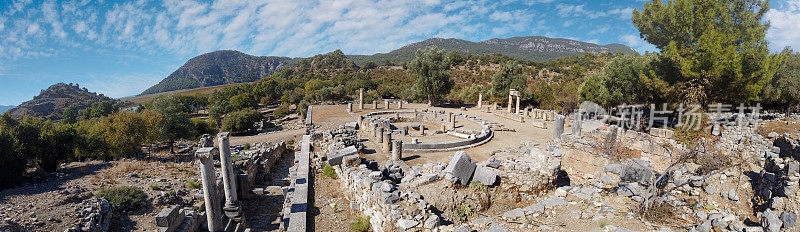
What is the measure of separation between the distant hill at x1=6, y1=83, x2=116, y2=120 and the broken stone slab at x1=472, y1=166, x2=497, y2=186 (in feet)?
323

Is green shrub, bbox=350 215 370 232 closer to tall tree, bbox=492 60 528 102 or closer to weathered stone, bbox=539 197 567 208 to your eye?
weathered stone, bbox=539 197 567 208

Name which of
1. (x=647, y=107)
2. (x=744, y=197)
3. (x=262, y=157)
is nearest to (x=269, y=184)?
(x=262, y=157)

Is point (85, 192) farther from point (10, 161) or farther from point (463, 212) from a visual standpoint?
point (463, 212)

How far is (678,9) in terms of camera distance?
19.1 m

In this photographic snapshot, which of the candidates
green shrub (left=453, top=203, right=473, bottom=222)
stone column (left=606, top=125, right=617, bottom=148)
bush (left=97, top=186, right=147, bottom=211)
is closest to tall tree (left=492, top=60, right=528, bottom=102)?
stone column (left=606, top=125, right=617, bottom=148)

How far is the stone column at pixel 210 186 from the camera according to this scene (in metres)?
9.13

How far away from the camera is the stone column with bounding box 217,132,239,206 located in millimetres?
9961

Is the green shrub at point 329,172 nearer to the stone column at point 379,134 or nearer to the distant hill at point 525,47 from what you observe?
the stone column at point 379,134

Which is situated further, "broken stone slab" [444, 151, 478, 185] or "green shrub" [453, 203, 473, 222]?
"broken stone slab" [444, 151, 478, 185]

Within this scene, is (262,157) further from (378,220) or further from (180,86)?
(180,86)

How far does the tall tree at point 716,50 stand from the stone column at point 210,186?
2378 centimetres

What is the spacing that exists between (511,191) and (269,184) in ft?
40.8

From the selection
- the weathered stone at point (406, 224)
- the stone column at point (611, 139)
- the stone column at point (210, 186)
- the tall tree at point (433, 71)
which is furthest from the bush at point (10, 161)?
the tall tree at point (433, 71)

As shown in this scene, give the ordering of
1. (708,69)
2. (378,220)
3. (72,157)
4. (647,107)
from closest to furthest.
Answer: (378,220)
(708,69)
(72,157)
(647,107)
